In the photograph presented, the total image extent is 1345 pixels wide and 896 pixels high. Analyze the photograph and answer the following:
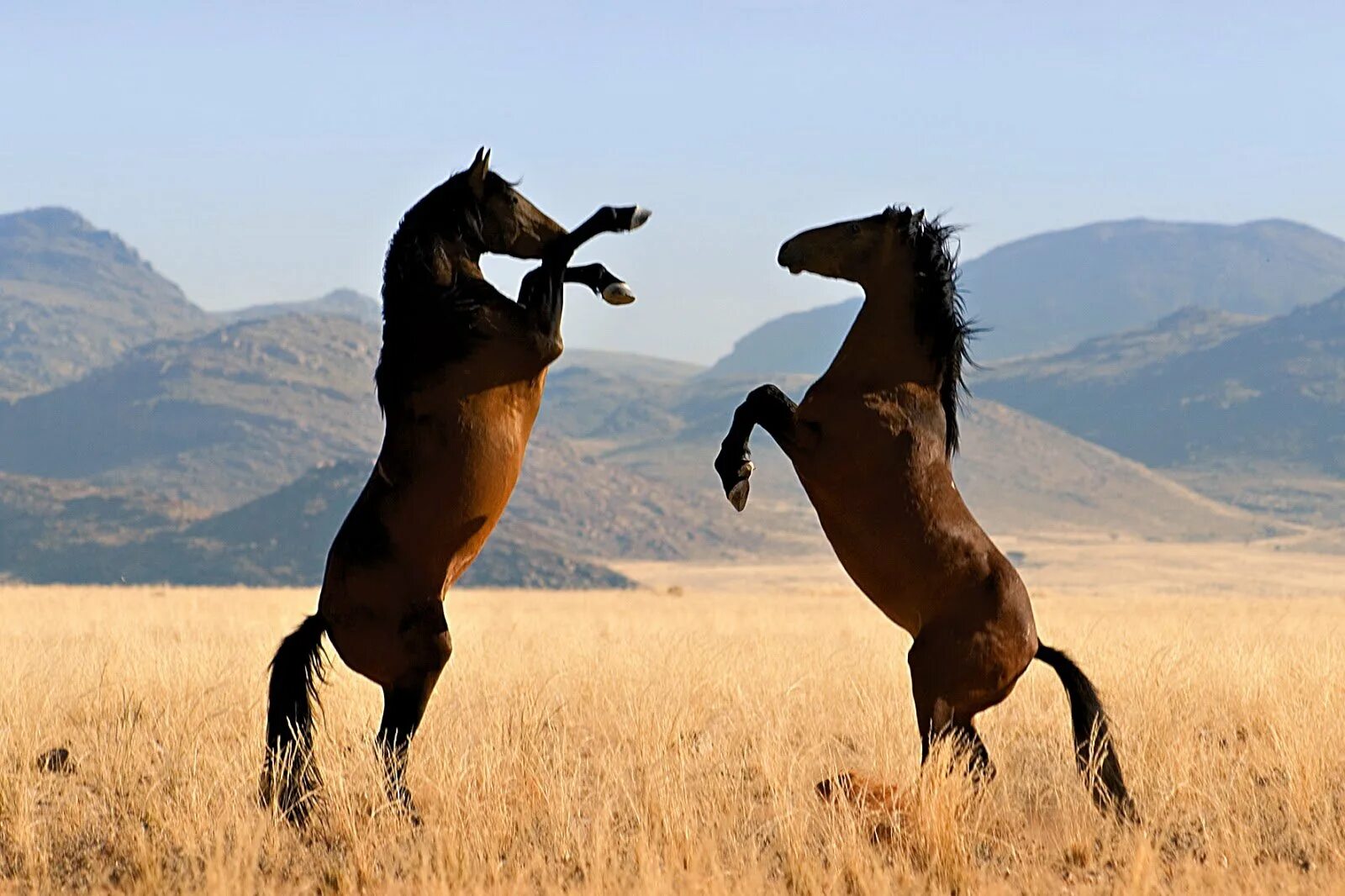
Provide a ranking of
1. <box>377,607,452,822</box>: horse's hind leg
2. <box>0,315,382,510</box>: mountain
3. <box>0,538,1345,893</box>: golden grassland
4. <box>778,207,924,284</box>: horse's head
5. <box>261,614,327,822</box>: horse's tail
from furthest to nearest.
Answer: <box>0,315,382,510</box>: mountain
<box>778,207,924,284</box>: horse's head
<box>261,614,327,822</box>: horse's tail
<box>377,607,452,822</box>: horse's hind leg
<box>0,538,1345,893</box>: golden grassland

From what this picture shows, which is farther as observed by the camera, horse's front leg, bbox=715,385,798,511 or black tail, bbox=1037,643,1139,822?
black tail, bbox=1037,643,1139,822

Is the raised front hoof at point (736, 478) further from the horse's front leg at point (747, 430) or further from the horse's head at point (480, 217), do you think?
the horse's head at point (480, 217)

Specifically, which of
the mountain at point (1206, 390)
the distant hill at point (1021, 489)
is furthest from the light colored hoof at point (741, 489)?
the mountain at point (1206, 390)

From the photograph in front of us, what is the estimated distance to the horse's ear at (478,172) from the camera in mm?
7918

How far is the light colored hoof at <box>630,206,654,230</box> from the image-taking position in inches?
319

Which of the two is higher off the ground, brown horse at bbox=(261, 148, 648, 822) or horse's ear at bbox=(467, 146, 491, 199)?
horse's ear at bbox=(467, 146, 491, 199)

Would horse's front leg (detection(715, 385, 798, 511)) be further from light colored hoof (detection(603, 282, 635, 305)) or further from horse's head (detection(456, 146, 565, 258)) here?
horse's head (detection(456, 146, 565, 258))

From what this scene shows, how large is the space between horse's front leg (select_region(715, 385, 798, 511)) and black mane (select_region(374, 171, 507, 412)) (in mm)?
1313

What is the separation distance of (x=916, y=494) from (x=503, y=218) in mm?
2402

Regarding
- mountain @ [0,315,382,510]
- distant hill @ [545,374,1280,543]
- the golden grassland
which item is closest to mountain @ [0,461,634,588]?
mountain @ [0,315,382,510]

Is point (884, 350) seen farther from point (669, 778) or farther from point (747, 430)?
point (669, 778)

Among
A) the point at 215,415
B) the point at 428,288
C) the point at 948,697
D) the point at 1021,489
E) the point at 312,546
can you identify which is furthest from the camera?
the point at 215,415

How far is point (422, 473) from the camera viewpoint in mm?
7660

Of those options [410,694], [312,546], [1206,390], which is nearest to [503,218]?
[410,694]
